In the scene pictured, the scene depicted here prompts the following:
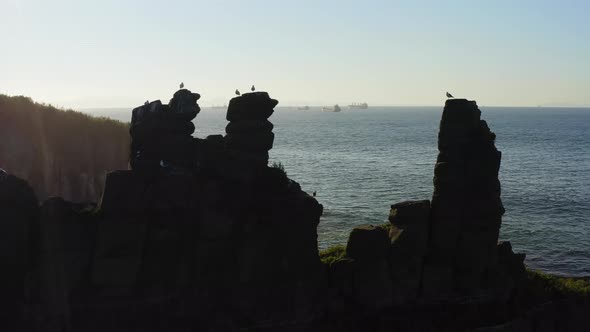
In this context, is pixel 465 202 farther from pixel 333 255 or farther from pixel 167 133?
pixel 167 133

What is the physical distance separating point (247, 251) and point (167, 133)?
5.68 metres

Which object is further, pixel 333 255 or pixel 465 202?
pixel 333 255

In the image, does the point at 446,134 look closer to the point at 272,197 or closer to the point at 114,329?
the point at 272,197

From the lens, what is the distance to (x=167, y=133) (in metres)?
22.8

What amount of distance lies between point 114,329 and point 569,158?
105 metres

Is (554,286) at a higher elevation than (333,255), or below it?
below

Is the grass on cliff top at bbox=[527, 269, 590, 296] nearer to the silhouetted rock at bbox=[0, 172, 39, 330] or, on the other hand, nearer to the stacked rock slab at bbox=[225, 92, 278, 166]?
the stacked rock slab at bbox=[225, 92, 278, 166]

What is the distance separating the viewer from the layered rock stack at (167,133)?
2252 centimetres

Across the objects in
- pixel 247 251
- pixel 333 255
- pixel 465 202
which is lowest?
pixel 333 255

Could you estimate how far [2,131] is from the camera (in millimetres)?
44438

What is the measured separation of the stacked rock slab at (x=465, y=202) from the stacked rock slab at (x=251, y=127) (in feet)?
25.7

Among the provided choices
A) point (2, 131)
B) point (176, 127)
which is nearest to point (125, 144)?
point (2, 131)

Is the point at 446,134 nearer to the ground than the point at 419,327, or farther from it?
farther from it

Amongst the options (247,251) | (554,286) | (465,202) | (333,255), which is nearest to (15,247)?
(247,251)
